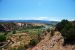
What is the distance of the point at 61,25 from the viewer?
2084 cm

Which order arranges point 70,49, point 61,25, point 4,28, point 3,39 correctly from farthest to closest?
1. point 4,28
2. point 3,39
3. point 61,25
4. point 70,49

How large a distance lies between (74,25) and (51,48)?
3.44 meters

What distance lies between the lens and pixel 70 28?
629 inches

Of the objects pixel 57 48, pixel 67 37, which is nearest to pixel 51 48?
pixel 57 48

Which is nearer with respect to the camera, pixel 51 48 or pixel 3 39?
pixel 51 48

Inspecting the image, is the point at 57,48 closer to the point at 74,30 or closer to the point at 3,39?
the point at 74,30

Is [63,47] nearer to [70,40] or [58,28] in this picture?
[70,40]

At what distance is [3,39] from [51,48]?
69.4 ft

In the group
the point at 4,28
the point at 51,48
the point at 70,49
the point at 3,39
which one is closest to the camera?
the point at 70,49

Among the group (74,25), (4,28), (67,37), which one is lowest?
(4,28)

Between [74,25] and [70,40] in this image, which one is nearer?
[70,40]

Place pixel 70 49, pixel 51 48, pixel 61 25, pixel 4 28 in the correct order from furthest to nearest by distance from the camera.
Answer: pixel 4 28 < pixel 61 25 < pixel 51 48 < pixel 70 49

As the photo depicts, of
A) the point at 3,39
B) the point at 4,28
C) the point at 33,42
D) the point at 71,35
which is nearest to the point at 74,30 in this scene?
the point at 71,35

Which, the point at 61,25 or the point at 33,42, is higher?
the point at 61,25
